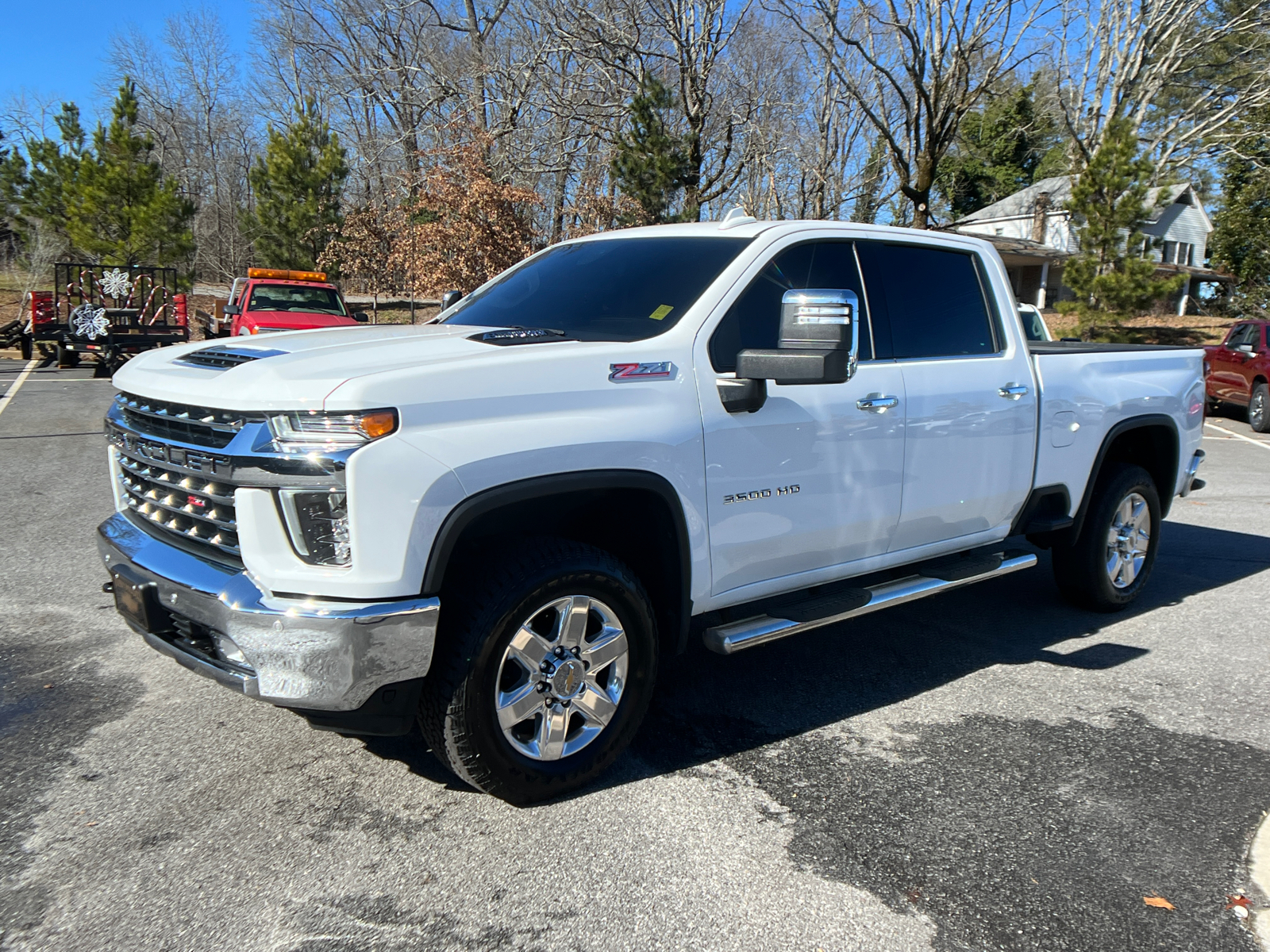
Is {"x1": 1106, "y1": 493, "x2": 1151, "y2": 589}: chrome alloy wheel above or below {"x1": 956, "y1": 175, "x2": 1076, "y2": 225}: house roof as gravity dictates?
below

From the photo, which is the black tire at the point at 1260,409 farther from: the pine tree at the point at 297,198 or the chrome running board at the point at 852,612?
the pine tree at the point at 297,198

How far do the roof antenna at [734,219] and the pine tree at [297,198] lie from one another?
28226mm

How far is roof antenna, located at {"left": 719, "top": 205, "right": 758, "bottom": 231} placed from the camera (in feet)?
13.9

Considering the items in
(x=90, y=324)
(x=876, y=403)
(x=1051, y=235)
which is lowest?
(x=876, y=403)

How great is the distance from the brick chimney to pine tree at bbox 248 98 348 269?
30.5 m

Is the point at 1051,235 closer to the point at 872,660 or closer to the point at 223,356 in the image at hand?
the point at 872,660

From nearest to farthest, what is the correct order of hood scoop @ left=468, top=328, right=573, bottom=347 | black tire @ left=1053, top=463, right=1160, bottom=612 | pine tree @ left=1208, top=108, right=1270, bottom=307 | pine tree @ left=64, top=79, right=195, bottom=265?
hood scoop @ left=468, top=328, right=573, bottom=347, black tire @ left=1053, top=463, right=1160, bottom=612, pine tree @ left=64, top=79, right=195, bottom=265, pine tree @ left=1208, top=108, right=1270, bottom=307

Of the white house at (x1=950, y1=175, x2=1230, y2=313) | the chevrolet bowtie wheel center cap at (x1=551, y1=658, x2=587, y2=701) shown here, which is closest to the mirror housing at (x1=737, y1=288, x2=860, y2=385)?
the chevrolet bowtie wheel center cap at (x1=551, y1=658, x2=587, y2=701)

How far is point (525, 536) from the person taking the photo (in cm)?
331

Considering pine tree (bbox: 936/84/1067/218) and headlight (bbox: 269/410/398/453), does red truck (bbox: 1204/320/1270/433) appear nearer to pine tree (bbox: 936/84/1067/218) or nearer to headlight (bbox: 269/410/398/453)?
headlight (bbox: 269/410/398/453)

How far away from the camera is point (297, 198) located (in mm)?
30734

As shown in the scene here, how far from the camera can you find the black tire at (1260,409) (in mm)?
15242

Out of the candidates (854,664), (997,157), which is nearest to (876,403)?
(854,664)

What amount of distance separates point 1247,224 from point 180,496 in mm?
43609
